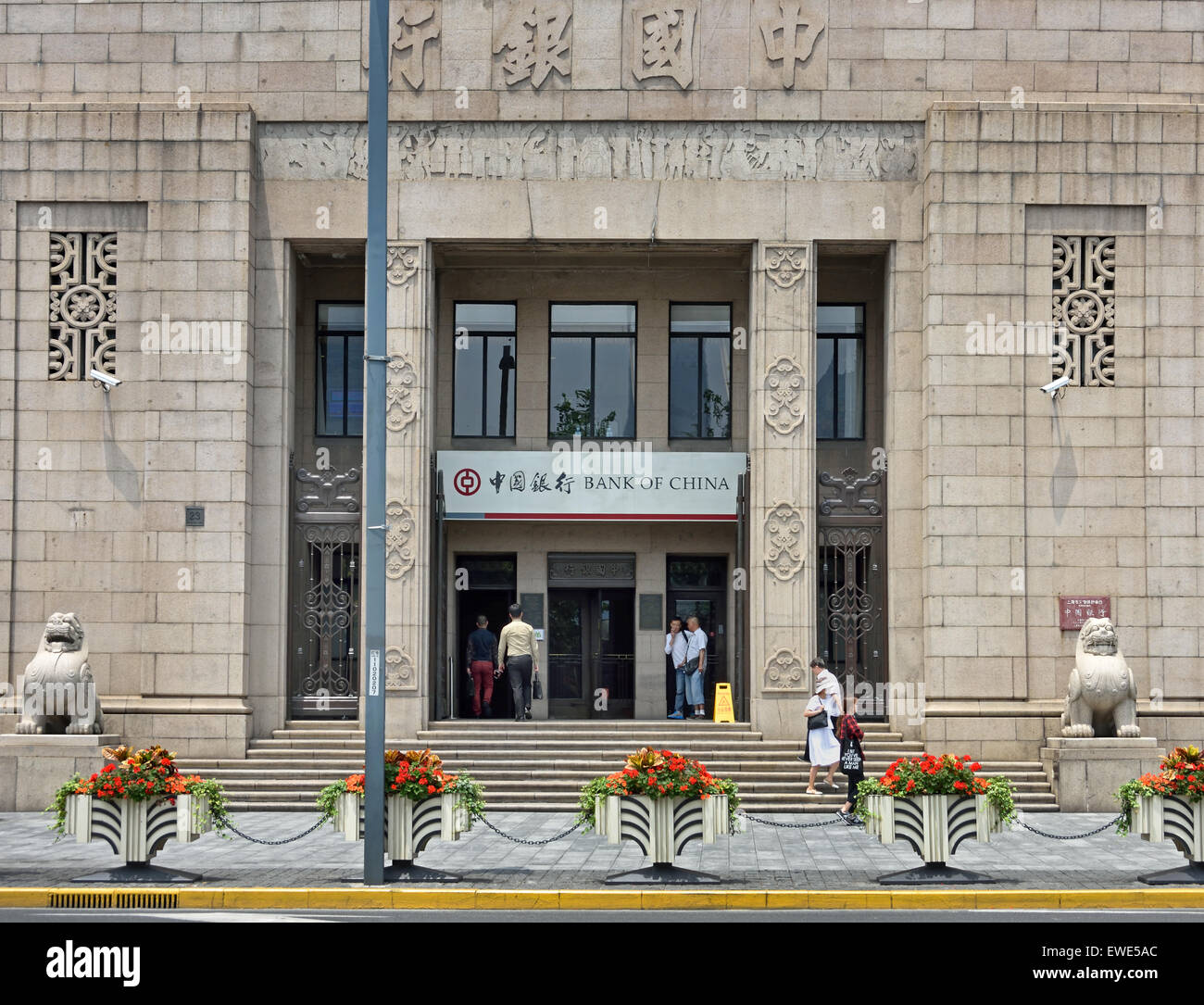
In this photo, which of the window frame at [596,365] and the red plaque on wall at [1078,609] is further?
the window frame at [596,365]

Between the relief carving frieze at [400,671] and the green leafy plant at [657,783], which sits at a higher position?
the relief carving frieze at [400,671]

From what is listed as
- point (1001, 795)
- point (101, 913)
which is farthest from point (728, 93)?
point (101, 913)

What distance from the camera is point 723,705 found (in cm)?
2378

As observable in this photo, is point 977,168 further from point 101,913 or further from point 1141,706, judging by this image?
point 101,913

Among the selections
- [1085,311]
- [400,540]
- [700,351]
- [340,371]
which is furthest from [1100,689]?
[340,371]

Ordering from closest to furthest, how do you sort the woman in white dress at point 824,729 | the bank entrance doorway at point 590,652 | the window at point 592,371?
1. the woman in white dress at point 824,729
2. the window at point 592,371
3. the bank entrance doorway at point 590,652

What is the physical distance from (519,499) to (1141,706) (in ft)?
32.7

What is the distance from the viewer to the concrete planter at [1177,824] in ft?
47.3

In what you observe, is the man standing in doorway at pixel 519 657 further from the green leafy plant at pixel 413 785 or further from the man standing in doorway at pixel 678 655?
the green leafy plant at pixel 413 785

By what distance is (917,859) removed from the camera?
51.8ft

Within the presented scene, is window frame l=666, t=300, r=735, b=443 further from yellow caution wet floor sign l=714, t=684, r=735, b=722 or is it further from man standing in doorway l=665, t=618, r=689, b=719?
yellow caution wet floor sign l=714, t=684, r=735, b=722

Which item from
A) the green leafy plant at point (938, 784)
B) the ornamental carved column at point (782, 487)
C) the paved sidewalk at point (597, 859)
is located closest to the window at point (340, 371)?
the ornamental carved column at point (782, 487)

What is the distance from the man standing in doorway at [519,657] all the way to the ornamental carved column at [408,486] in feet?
6.45

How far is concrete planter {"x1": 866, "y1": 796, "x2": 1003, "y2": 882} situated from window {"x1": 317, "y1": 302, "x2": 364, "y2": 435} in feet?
43.9
